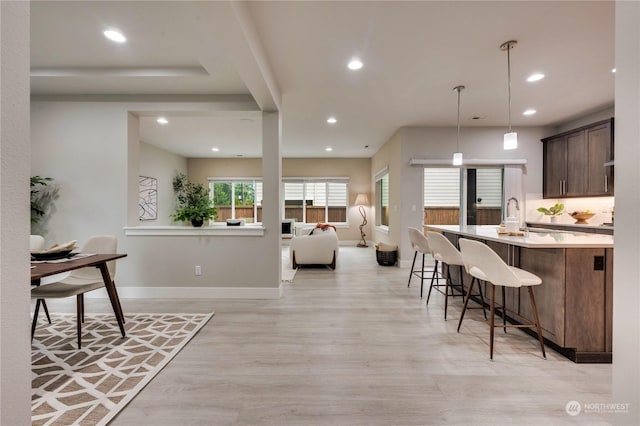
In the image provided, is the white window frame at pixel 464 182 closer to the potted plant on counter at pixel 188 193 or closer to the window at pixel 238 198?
the window at pixel 238 198

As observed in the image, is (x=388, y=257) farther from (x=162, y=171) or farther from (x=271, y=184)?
(x=162, y=171)

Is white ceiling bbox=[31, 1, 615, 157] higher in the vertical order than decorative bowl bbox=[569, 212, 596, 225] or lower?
higher

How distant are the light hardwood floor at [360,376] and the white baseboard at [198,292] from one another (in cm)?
46

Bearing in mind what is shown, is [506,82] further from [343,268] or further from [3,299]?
[3,299]

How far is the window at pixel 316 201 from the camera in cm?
863

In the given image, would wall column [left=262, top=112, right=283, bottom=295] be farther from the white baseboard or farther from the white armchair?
the white armchair

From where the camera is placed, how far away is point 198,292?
3527 mm

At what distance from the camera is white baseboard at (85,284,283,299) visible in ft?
11.5

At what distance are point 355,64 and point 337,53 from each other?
283 mm

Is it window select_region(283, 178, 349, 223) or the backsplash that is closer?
the backsplash

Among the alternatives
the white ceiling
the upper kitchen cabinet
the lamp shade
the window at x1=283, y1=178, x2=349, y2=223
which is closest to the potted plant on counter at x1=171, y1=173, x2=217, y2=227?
the window at x1=283, y1=178, x2=349, y2=223

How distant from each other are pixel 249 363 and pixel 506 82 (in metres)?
4.06

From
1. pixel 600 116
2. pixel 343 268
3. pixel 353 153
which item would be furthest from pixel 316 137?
pixel 600 116

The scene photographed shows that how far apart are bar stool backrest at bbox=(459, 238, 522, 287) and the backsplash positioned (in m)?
3.94
